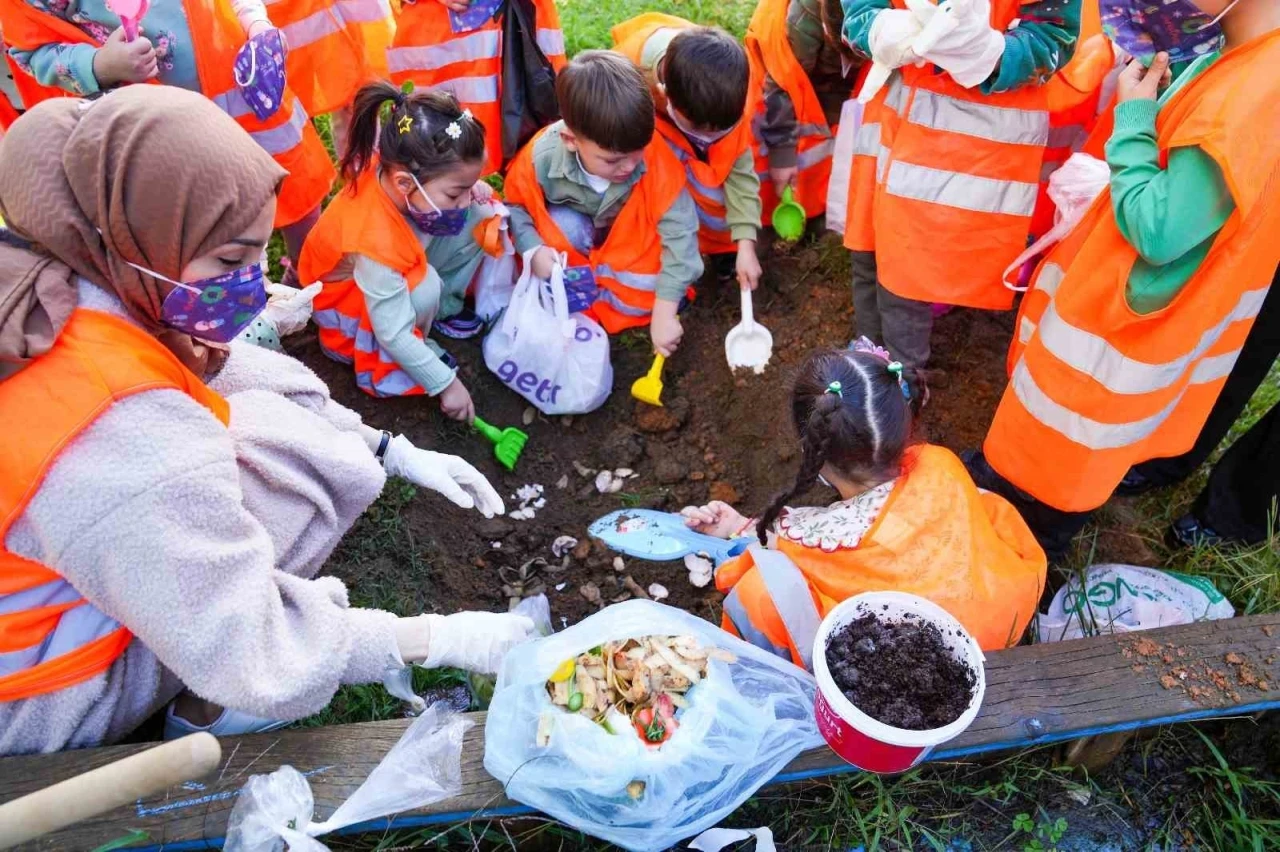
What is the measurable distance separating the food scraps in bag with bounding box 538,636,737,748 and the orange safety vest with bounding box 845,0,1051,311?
142 centimetres

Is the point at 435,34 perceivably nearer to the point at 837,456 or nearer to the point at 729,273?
the point at 729,273

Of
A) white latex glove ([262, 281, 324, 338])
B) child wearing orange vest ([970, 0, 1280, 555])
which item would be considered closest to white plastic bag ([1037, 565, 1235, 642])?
child wearing orange vest ([970, 0, 1280, 555])

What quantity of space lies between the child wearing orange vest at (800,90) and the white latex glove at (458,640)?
2.35m

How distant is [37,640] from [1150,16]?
95.9 inches

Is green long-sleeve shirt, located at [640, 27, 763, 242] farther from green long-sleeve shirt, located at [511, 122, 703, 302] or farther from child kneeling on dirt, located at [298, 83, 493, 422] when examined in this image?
child kneeling on dirt, located at [298, 83, 493, 422]

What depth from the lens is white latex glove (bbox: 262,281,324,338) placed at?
2.84 m

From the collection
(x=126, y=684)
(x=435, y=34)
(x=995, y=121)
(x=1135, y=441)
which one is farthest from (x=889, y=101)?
(x=126, y=684)

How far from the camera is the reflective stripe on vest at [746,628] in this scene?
200 cm

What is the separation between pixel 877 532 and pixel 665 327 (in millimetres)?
1577

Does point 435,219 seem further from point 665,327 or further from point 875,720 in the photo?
point 875,720

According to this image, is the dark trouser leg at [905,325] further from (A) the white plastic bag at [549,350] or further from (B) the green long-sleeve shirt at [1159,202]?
(A) the white plastic bag at [549,350]

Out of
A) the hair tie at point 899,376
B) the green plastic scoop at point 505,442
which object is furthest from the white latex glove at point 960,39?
the green plastic scoop at point 505,442

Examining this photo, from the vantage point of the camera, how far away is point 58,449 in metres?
1.36

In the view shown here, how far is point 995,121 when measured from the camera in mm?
2379
